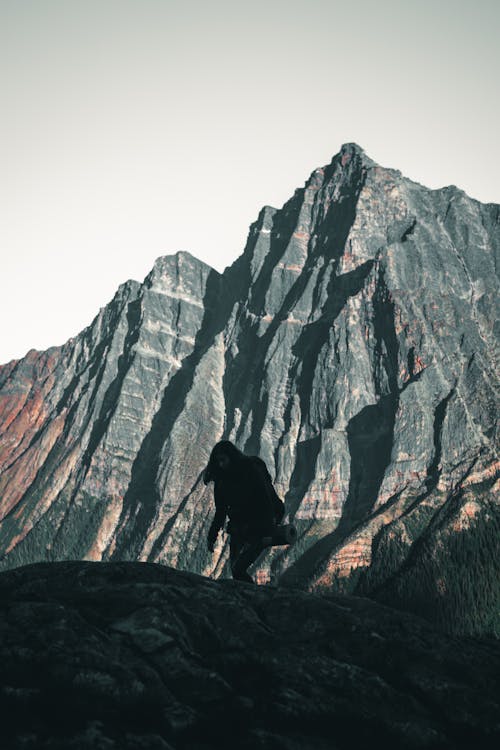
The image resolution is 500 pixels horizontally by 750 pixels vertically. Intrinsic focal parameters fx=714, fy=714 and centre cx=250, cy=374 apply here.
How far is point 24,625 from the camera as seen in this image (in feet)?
44.7

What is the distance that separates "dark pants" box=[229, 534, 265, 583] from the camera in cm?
1989

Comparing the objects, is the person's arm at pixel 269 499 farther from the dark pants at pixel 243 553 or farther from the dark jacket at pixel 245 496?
the dark pants at pixel 243 553

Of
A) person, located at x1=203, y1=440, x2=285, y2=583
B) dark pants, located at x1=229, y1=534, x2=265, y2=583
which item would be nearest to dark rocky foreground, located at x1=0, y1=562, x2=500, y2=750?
dark pants, located at x1=229, y1=534, x2=265, y2=583

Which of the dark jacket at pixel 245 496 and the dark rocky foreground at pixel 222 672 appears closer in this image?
the dark rocky foreground at pixel 222 672

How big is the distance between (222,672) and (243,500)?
22.7 ft

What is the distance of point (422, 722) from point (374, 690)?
1040 millimetres

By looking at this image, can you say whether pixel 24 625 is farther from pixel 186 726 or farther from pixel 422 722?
pixel 422 722

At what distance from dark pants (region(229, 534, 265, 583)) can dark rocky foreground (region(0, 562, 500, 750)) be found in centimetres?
310

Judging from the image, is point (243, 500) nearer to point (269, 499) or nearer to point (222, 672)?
point (269, 499)

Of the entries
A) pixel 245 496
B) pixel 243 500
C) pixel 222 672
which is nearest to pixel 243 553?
pixel 243 500

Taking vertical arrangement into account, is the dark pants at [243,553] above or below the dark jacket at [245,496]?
below

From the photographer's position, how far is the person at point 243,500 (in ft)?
65.1

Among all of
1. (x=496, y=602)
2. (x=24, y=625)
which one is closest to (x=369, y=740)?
(x=24, y=625)

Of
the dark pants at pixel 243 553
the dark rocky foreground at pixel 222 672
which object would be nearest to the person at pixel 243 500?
the dark pants at pixel 243 553
